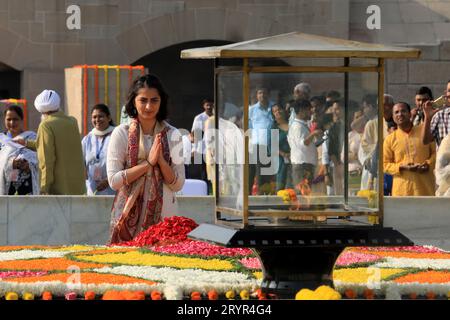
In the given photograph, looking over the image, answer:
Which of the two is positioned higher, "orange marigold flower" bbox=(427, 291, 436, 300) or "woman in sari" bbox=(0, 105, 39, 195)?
"woman in sari" bbox=(0, 105, 39, 195)

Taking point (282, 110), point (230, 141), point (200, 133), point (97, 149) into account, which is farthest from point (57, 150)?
point (282, 110)

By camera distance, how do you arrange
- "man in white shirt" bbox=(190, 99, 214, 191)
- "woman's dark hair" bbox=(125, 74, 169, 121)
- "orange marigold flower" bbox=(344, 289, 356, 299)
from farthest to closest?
1. "man in white shirt" bbox=(190, 99, 214, 191)
2. "woman's dark hair" bbox=(125, 74, 169, 121)
3. "orange marigold flower" bbox=(344, 289, 356, 299)

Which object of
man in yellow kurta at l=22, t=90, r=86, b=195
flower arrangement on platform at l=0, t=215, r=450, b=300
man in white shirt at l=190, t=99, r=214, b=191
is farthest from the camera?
man in white shirt at l=190, t=99, r=214, b=191

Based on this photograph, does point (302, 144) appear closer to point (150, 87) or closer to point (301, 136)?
point (301, 136)

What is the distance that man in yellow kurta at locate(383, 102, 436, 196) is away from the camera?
46.1 feet

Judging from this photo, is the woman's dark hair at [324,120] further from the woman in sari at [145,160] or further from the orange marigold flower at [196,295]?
the woman in sari at [145,160]

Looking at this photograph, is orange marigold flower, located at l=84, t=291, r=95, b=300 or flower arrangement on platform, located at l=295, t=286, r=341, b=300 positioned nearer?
flower arrangement on platform, located at l=295, t=286, r=341, b=300

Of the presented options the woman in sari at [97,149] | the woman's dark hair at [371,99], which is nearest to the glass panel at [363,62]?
the woman's dark hair at [371,99]

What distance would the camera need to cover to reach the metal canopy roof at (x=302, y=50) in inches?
320

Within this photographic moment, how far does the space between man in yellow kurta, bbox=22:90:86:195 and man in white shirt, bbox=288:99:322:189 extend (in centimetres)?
538

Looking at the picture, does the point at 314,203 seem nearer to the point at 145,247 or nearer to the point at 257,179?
the point at 257,179

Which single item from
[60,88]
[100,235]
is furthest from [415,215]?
[60,88]

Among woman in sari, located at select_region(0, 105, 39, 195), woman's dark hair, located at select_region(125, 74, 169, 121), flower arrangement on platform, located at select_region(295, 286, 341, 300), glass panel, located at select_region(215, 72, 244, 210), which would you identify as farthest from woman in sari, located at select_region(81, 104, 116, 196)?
flower arrangement on platform, located at select_region(295, 286, 341, 300)

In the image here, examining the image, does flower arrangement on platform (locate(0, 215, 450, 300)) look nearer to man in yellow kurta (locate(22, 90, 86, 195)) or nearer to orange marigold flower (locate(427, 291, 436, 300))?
orange marigold flower (locate(427, 291, 436, 300))
